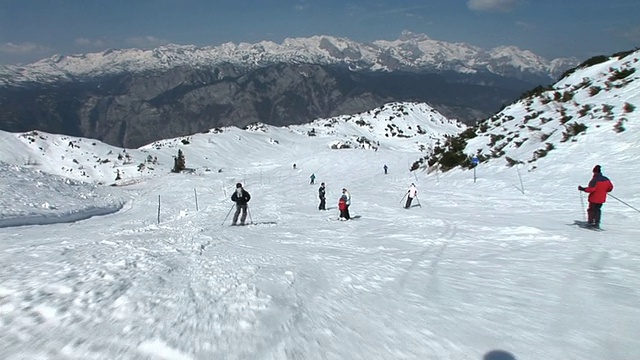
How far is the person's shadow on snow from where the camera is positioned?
4.90 meters

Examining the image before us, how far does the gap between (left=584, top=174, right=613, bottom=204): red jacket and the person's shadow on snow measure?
9.35 meters

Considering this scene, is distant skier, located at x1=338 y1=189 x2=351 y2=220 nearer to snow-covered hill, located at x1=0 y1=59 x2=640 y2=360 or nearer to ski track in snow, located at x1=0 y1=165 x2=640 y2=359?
snow-covered hill, located at x1=0 y1=59 x2=640 y2=360

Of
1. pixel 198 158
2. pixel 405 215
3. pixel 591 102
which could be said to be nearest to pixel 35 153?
pixel 198 158

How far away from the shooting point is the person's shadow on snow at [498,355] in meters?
4.90

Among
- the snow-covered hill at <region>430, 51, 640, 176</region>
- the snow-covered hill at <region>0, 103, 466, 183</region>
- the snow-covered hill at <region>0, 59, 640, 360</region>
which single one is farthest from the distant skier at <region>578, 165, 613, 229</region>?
the snow-covered hill at <region>0, 103, 466, 183</region>

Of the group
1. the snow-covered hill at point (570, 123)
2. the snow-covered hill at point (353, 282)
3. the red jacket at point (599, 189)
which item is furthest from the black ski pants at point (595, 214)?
the snow-covered hill at point (570, 123)

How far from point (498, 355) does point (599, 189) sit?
956 cm

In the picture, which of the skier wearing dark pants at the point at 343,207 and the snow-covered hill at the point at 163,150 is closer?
the skier wearing dark pants at the point at 343,207

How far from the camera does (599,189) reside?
12164mm

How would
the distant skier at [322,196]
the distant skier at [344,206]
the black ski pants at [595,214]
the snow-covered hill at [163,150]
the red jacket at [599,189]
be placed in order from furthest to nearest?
the snow-covered hill at [163,150], the distant skier at [322,196], the distant skier at [344,206], the black ski pants at [595,214], the red jacket at [599,189]

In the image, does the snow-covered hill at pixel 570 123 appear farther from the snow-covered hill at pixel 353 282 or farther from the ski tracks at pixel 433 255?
the ski tracks at pixel 433 255

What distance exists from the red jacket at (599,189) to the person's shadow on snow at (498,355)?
9.35 m

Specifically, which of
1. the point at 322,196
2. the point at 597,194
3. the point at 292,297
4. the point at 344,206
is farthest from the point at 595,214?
the point at 322,196

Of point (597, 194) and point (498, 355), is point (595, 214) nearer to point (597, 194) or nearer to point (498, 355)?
point (597, 194)
